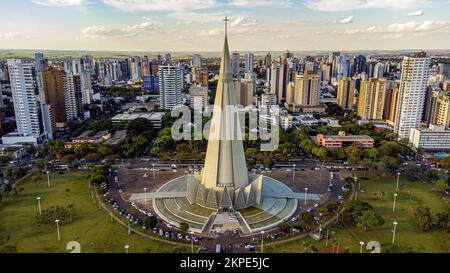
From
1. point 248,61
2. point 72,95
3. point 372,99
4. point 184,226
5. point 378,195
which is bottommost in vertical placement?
point 378,195

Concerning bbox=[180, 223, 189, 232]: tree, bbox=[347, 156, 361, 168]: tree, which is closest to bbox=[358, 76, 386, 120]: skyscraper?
bbox=[347, 156, 361, 168]: tree

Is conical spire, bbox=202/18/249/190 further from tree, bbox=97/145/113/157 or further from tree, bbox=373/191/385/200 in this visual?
tree, bbox=97/145/113/157

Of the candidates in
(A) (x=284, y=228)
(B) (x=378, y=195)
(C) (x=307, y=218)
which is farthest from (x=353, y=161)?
(A) (x=284, y=228)

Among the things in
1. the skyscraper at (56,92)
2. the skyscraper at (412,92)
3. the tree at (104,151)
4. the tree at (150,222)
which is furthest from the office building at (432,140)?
the skyscraper at (56,92)

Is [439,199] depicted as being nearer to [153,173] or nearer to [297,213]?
[297,213]

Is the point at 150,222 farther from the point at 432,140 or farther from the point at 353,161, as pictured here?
the point at 432,140
